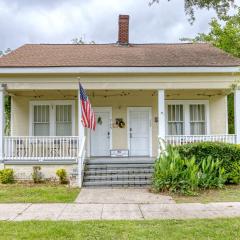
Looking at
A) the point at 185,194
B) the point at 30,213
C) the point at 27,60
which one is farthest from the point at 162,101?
the point at 30,213

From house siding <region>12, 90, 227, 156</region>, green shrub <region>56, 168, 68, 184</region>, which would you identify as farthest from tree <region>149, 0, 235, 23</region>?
green shrub <region>56, 168, 68, 184</region>

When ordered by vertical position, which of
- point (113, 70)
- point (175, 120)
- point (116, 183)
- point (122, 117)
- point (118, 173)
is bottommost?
point (116, 183)

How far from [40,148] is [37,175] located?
1.04m

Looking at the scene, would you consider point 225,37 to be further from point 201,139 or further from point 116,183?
point 116,183

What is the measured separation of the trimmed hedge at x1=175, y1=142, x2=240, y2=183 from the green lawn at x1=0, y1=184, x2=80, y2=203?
3.91 metres

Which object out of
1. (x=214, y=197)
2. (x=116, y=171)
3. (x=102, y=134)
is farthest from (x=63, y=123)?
(x=214, y=197)

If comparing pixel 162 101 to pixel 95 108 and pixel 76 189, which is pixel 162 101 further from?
pixel 76 189

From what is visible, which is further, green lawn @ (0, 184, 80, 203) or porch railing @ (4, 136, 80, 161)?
porch railing @ (4, 136, 80, 161)

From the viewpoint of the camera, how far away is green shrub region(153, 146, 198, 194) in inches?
441

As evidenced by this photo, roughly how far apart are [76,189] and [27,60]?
234 inches

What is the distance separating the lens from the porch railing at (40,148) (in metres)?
13.7

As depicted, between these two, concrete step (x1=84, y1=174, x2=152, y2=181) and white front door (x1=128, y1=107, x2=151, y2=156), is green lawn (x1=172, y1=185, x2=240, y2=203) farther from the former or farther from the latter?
white front door (x1=128, y1=107, x2=151, y2=156)

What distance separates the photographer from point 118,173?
13.2 meters

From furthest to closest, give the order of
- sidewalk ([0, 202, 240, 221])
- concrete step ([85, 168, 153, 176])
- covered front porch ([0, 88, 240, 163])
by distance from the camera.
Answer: covered front porch ([0, 88, 240, 163]), concrete step ([85, 168, 153, 176]), sidewalk ([0, 202, 240, 221])
